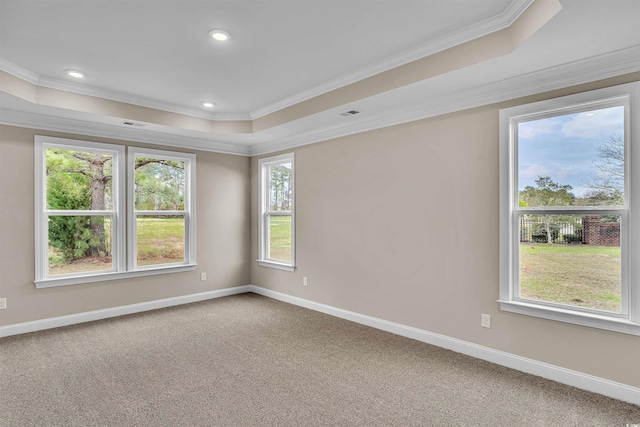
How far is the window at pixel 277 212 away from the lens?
517 centimetres

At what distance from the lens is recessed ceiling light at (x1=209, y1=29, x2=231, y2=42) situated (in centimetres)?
254

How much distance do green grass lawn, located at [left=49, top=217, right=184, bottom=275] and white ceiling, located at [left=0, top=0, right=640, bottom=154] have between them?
5.06ft

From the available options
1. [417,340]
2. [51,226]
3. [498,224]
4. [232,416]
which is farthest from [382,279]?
[51,226]

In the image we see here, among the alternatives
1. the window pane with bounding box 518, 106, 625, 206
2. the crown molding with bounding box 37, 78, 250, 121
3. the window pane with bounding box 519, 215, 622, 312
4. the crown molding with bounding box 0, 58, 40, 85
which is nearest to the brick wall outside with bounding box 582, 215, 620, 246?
the window pane with bounding box 519, 215, 622, 312

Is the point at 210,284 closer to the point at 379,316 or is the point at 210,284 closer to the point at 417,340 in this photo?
the point at 379,316

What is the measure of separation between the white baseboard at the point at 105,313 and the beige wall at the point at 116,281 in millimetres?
55

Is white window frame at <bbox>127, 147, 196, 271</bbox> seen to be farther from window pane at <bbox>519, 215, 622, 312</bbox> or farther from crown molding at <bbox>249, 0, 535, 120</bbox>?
window pane at <bbox>519, 215, 622, 312</bbox>

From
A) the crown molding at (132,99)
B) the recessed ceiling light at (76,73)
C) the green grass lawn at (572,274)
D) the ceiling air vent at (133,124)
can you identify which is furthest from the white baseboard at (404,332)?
the recessed ceiling light at (76,73)

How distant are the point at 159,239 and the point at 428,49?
4151 mm

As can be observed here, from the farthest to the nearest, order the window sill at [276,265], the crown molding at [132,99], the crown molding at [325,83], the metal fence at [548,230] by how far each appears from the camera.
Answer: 1. the window sill at [276,265]
2. the crown molding at [132,99]
3. the metal fence at [548,230]
4. the crown molding at [325,83]

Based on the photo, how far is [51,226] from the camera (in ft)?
13.2

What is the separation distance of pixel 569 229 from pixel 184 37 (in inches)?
133

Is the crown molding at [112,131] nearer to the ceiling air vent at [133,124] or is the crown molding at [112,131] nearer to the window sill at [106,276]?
the ceiling air vent at [133,124]

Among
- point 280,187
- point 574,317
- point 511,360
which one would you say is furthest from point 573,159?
point 280,187
